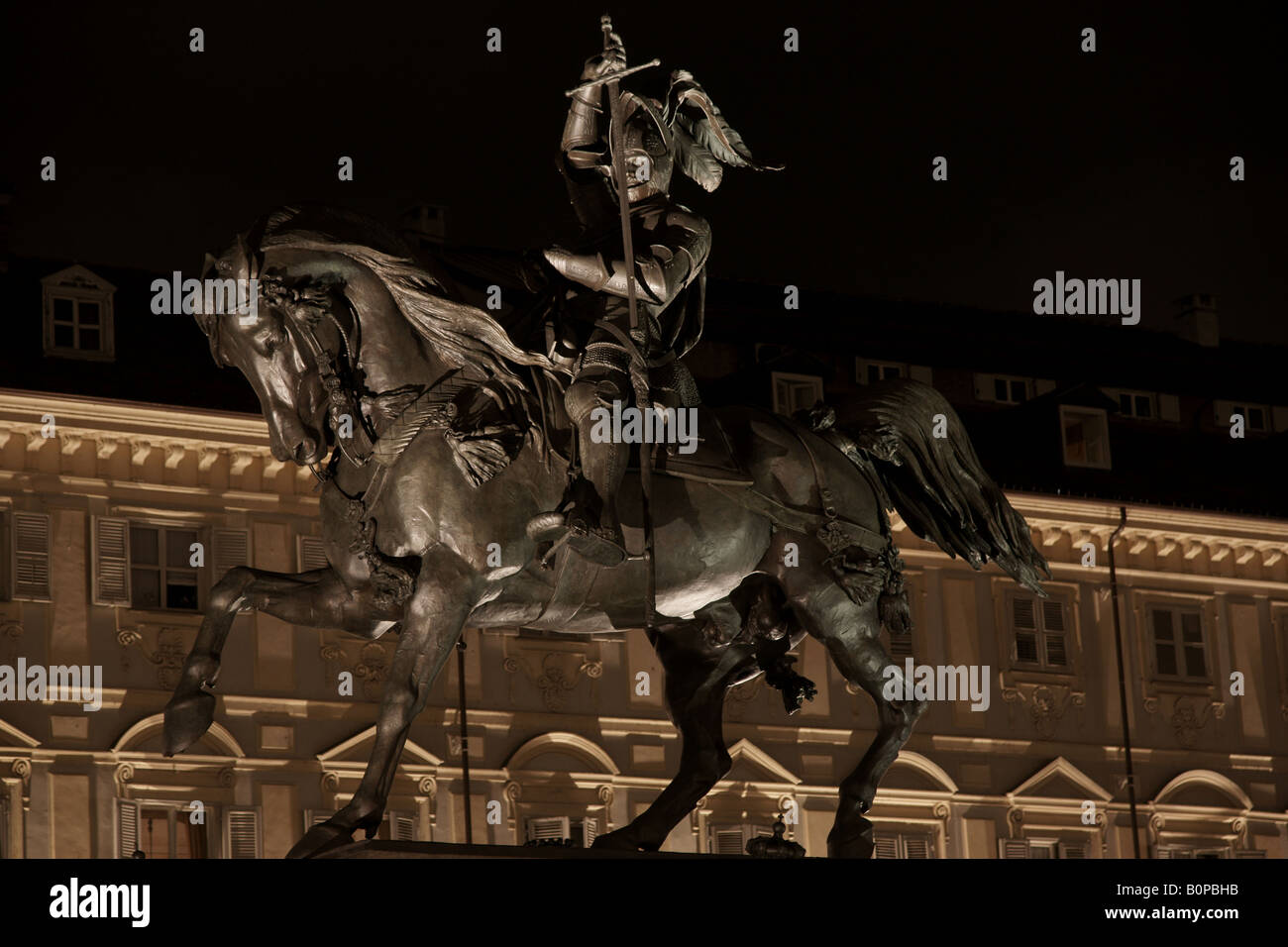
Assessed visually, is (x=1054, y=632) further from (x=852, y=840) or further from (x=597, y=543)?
(x=597, y=543)

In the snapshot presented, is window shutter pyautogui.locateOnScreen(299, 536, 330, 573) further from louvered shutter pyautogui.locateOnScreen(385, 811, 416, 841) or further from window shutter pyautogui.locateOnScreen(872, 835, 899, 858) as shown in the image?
window shutter pyautogui.locateOnScreen(872, 835, 899, 858)

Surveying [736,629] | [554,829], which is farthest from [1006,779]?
[736,629]

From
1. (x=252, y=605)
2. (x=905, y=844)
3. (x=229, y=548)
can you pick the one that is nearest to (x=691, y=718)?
(x=252, y=605)

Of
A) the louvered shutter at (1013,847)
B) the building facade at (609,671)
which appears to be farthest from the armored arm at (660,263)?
the louvered shutter at (1013,847)

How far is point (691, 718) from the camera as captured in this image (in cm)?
1428

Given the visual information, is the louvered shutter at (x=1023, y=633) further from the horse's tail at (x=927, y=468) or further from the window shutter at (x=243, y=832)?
the horse's tail at (x=927, y=468)

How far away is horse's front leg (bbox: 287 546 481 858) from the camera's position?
→ 12594 millimetres

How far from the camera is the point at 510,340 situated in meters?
Answer: 13.3

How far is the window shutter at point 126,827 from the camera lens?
35688 millimetres

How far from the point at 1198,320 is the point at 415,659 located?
39113mm

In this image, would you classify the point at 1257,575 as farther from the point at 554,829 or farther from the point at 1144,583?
the point at 554,829

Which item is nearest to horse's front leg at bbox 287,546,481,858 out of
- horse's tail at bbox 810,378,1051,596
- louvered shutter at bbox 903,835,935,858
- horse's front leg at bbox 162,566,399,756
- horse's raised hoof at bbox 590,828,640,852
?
horse's front leg at bbox 162,566,399,756
